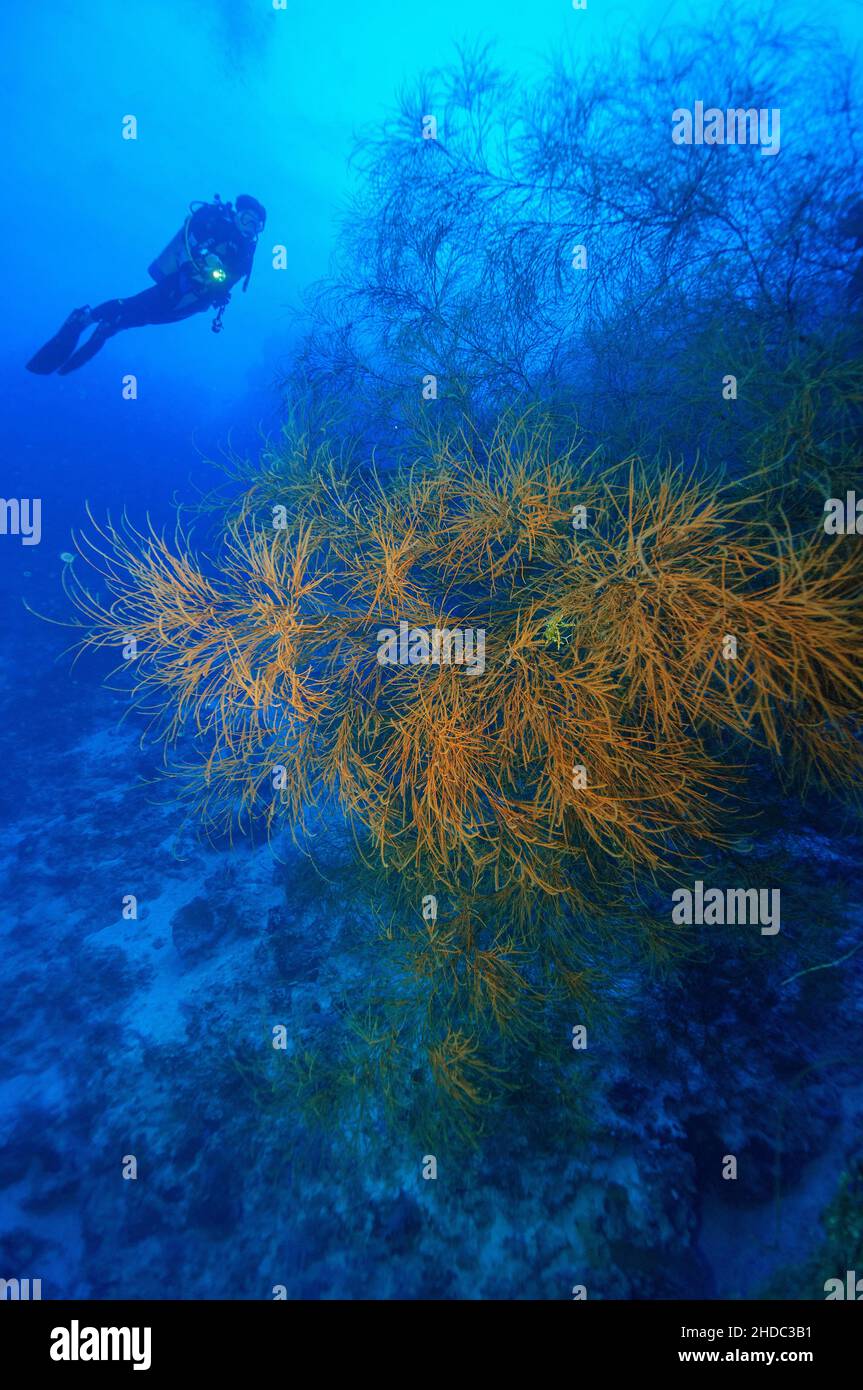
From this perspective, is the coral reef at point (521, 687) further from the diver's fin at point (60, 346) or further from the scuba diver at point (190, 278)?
the diver's fin at point (60, 346)

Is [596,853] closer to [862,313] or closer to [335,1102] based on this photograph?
[335,1102]

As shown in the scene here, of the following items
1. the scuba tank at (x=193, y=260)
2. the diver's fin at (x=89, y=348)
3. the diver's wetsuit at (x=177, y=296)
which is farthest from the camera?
the diver's fin at (x=89, y=348)

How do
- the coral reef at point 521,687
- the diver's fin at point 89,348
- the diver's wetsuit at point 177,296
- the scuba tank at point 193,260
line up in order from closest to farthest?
1. the coral reef at point 521,687
2. the scuba tank at point 193,260
3. the diver's wetsuit at point 177,296
4. the diver's fin at point 89,348

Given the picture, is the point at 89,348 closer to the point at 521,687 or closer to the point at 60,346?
the point at 60,346

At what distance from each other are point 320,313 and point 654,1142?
9.25 metres

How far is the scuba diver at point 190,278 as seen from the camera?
8.25 metres

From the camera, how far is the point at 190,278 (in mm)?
8609

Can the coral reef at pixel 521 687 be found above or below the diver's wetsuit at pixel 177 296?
below

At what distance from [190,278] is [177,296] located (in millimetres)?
616

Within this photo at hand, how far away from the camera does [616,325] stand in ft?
16.5

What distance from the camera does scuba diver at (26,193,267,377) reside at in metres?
8.25

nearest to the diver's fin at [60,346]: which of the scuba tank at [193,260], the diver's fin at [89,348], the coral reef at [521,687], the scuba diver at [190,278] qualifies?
the scuba diver at [190,278]

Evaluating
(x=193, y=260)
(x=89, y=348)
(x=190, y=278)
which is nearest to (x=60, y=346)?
(x=89, y=348)
